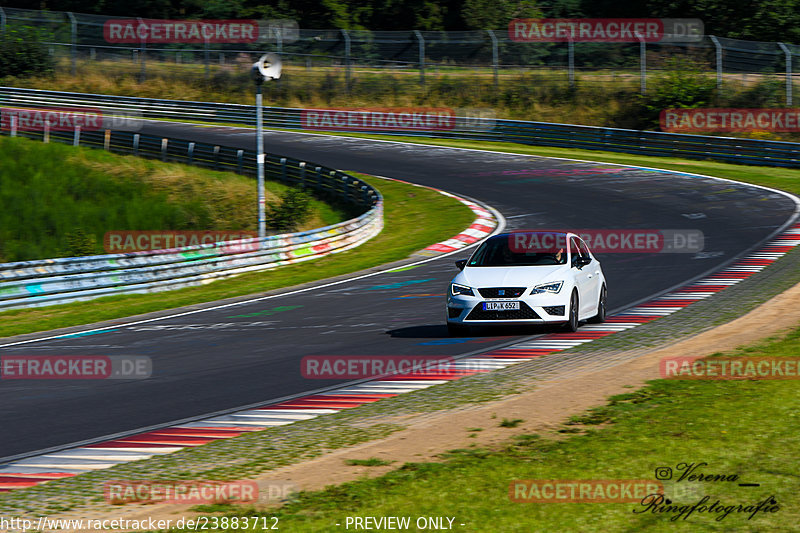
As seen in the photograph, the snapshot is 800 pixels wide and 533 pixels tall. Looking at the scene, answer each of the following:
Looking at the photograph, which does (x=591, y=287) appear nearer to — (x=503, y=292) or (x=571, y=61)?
(x=503, y=292)

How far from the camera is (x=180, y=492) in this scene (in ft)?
21.4

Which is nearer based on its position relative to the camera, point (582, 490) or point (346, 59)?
point (582, 490)

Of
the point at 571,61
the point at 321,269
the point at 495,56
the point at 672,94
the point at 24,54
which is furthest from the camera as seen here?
the point at 24,54

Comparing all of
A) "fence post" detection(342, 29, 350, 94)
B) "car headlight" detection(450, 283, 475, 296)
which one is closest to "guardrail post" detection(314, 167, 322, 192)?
"fence post" detection(342, 29, 350, 94)

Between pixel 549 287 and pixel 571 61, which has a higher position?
pixel 571 61

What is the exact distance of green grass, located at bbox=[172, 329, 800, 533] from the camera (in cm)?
566

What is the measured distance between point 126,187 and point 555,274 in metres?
24.6

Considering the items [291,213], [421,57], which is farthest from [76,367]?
[421,57]

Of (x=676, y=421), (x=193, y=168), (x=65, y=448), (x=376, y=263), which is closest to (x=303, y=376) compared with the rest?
(x=65, y=448)

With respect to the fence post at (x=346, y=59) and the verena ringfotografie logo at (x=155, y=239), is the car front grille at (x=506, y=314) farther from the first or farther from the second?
the fence post at (x=346, y=59)

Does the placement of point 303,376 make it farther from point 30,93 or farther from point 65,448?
point 30,93

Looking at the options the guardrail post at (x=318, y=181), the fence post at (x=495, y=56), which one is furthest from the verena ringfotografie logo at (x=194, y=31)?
the guardrail post at (x=318, y=181)

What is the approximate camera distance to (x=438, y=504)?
19.8ft

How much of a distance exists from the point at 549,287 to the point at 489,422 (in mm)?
4595
